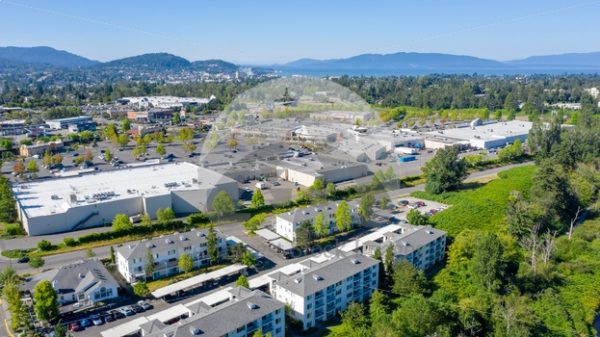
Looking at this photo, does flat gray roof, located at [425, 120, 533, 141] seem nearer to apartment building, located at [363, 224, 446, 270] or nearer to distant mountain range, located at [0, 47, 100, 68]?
apartment building, located at [363, 224, 446, 270]

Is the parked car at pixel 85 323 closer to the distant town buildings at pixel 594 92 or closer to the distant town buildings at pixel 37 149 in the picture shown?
the distant town buildings at pixel 37 149

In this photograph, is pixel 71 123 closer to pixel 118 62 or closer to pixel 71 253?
pixel 71 253

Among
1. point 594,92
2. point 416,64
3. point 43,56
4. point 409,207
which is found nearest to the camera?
point 409,207

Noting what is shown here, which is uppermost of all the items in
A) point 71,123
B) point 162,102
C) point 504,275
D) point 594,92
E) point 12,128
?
point 594,92

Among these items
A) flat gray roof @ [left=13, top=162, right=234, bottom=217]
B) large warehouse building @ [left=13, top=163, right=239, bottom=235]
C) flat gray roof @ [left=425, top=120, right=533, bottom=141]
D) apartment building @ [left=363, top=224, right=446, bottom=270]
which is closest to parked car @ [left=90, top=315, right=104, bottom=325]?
large warehouse building @ [left=13, top=163, right=239, bottom=235]

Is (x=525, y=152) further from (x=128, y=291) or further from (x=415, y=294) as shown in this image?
(x=128, y=291)

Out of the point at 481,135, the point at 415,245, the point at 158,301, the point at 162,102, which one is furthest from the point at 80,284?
the point at 162,102

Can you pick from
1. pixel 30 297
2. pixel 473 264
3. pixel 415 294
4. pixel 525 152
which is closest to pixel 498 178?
pixel 525 152
